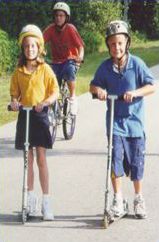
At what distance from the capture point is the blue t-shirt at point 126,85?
648cm

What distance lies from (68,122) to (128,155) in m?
4.32

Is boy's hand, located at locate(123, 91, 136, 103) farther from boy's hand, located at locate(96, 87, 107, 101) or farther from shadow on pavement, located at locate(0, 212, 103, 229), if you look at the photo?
shadow on pavement, located at locate(0, 212, 103, 229)

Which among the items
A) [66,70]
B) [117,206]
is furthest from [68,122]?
[117,206]

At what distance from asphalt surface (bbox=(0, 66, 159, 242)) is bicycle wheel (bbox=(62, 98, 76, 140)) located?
116mm

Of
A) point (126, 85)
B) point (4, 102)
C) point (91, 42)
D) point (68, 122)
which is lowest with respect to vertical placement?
point (68, 122)

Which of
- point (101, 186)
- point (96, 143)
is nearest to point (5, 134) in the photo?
point (96, 143)

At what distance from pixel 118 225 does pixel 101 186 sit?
151 centimetres

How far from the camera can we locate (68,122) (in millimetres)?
10883

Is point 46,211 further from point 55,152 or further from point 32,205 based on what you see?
point 55,152

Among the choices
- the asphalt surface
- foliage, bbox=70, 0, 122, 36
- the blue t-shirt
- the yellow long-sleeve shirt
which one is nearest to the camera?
the asphalt surface

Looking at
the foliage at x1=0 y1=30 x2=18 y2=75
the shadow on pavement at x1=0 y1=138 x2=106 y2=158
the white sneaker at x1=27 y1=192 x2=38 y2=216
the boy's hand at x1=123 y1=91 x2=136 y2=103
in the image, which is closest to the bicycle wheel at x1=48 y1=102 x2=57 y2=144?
the shadow on pavement at x1=0 y1=138 x2=106 y2=158

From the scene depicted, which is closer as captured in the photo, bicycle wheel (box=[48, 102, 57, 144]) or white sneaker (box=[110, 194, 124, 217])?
white sneaker (box=[110, 194, 124, 217])

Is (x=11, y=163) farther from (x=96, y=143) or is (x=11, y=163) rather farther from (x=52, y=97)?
(x=52, y=97)

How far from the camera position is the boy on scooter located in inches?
253
